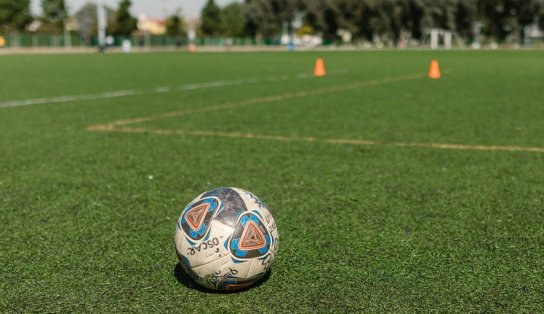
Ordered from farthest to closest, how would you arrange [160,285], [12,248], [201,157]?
[201,157] → [12,248] → [160,285]

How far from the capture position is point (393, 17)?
93.0 m

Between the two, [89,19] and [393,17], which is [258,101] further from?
[89,19]

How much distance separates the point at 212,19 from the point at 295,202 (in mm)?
123446

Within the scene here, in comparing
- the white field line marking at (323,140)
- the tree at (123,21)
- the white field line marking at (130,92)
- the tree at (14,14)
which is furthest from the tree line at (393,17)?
the white field line marking at (323,140)

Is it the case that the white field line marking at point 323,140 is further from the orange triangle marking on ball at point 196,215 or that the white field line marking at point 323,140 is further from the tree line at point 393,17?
the tree line at point 393,17

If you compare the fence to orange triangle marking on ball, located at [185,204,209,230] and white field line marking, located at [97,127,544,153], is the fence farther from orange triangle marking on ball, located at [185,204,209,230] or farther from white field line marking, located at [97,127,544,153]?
orange triangle marking on ball, located at [185,204,209,230]


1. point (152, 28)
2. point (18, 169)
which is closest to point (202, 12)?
point (152, 28)

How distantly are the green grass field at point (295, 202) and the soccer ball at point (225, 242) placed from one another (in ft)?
0.51

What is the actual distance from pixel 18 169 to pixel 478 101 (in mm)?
10677

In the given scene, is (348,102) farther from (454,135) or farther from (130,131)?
(130,131)

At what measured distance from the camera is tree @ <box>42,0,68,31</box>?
11019cm

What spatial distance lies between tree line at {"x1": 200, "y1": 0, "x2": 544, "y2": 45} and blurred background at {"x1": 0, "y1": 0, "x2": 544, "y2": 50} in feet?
0.47

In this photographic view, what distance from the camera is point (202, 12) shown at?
413ft

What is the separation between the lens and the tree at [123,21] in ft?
333
